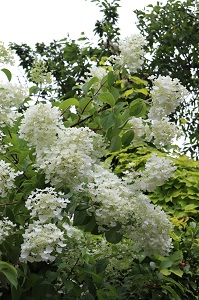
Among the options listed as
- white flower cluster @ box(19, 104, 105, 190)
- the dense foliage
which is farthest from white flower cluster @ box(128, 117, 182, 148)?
white flower cluster @ box(19, 104, 105, 190)

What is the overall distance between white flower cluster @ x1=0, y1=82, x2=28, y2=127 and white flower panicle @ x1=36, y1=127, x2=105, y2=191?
29 centimetres

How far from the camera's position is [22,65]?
9297 mm

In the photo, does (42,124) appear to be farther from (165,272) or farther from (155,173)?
(165,272)

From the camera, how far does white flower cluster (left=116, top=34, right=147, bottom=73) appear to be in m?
3.02

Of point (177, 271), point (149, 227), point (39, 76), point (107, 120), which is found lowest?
point (177, 271)

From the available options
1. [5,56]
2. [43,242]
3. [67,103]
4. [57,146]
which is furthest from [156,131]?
[43,242]

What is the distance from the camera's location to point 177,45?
8.29 meters

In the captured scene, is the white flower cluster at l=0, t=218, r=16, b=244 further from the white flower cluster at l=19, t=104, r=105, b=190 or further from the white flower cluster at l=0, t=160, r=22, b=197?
the white flower cluster at l=19, t=104, r=105, b=190

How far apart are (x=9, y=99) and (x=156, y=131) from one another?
703 mm

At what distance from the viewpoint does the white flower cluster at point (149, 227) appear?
2.72 metres

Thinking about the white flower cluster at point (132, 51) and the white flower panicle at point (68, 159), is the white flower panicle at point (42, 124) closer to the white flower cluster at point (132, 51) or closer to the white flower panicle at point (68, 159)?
the white flower panicle at point (68, 159)

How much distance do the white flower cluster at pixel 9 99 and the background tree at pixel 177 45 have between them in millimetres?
5125

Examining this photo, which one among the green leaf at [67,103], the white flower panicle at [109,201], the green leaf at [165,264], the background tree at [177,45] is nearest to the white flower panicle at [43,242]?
the white flower panicle at [109,201]

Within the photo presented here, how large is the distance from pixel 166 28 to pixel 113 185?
590cm
